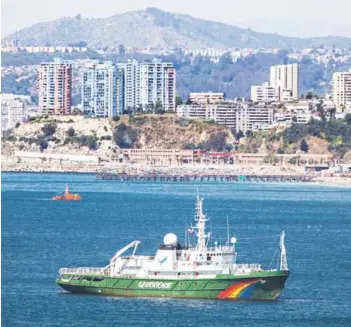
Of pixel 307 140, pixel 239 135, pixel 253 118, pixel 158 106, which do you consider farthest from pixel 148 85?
pixel 307 140

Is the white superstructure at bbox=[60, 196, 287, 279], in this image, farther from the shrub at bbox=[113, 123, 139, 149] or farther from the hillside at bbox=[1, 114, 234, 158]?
the shrub at bbox=[113, 123, 139, 149]

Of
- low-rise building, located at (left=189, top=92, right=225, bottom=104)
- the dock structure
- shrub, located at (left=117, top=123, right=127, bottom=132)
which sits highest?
low-rise building, located at (left=189, top=92, right=225, bottom=104)

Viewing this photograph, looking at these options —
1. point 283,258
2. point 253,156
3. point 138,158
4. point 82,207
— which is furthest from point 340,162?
point 283,258

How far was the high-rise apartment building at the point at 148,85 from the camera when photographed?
190000 millimetres

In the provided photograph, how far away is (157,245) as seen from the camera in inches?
2248

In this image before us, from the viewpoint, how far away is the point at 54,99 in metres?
198

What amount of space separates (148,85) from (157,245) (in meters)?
138

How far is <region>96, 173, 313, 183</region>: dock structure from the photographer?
14950 cm

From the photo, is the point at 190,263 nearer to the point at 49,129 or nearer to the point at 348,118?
the point at 348,118

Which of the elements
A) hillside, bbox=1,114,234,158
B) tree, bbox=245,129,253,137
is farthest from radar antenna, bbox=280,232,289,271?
tree, bbox=245,129,253,137

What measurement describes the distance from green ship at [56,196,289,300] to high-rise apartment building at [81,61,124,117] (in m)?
142

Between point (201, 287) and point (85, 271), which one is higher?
point (85, 271)

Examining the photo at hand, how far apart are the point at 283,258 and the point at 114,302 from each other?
19.5ft

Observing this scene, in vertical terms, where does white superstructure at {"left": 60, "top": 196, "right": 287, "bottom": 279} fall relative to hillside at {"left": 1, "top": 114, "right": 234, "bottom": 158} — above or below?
above
